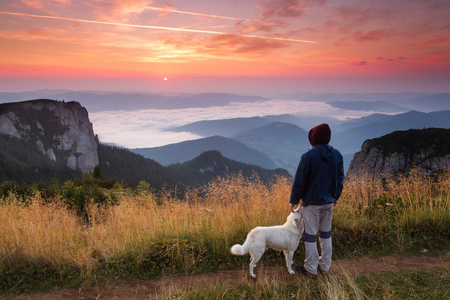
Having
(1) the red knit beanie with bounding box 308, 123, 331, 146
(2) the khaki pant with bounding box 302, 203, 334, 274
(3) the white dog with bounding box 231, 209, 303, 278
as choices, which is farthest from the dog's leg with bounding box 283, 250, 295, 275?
(1) the red knit beanie with bounding box 308, 123, 331, 146

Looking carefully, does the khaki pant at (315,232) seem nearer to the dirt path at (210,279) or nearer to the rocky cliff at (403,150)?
the dirt path at (210,279)

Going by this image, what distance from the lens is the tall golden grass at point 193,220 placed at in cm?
532

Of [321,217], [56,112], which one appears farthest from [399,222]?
[56,112]

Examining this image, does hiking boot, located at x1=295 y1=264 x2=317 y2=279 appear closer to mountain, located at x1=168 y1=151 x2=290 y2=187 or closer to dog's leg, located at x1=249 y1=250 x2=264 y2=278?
dog's leg, located at x1=249 y1=250 x2=264 y2=278

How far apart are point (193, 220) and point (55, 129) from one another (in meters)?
164

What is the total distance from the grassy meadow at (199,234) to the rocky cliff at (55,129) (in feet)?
438

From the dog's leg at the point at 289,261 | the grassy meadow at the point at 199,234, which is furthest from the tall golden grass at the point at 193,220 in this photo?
the dog's leg at the point at 289,261

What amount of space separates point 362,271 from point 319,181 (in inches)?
82.9

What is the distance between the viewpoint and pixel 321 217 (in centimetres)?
489

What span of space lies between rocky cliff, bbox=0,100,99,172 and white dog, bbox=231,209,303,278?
136366 mm

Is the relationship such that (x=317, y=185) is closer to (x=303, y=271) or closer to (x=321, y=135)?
(x=321, y=135)

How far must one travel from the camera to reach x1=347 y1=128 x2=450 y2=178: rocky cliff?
235 feet

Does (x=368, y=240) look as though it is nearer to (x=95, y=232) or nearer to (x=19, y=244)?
(x=95, y=232)

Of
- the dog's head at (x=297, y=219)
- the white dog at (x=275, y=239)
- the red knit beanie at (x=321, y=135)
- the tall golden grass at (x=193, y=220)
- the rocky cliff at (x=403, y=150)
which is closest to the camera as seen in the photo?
the red knit beanie at (x=321, y=135)
